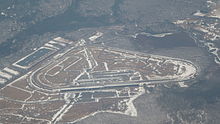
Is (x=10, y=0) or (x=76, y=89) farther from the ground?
(x=10, y=0)

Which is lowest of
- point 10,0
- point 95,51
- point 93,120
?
point 93,120

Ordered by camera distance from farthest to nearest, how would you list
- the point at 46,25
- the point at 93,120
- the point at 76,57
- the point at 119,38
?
the point at 46,25 → the point at 119,38 → the point at 76,57 → the point at 93,120

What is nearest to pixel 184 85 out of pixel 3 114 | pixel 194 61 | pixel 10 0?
pixel 194 61

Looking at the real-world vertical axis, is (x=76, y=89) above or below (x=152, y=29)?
below

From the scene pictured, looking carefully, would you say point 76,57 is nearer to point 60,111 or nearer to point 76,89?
point 76,89

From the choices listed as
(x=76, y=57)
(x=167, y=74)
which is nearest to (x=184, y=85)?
(x=167, y=74)

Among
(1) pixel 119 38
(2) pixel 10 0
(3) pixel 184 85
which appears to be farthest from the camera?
(2) pixel 10 0

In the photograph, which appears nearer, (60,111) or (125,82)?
(60,111)

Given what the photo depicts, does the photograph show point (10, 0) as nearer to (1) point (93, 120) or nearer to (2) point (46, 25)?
(2) point (46, 25)

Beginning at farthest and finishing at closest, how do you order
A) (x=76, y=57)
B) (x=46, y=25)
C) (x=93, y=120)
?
1. (x=46, y=25)
2. (x=76, y=57)
3. (x=93, y=120)
